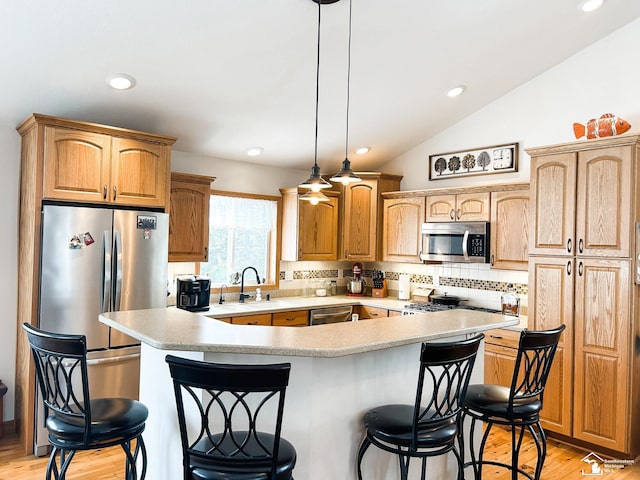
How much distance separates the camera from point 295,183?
5.68 metres

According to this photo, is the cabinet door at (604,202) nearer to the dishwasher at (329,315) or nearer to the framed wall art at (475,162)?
the framed wall art at (475,162)

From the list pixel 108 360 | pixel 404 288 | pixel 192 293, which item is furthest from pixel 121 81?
pixel 404 288

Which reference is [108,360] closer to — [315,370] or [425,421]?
[315,370]

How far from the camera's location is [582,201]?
3.65 meters

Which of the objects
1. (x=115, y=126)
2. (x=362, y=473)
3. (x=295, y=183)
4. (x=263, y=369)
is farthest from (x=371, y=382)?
(x=295, y=183)

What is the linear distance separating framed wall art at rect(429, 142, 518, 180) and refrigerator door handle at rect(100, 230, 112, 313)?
3.43 m

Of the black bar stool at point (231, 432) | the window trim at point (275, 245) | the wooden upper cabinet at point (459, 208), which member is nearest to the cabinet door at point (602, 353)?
the wooden upper cabinet at point (459, 208)

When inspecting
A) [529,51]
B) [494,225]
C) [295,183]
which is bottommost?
[494,225]

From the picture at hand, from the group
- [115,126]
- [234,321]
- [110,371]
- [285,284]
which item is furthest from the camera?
[285,284]

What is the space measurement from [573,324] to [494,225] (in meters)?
1.17

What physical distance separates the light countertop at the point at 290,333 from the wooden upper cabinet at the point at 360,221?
8.62 ft

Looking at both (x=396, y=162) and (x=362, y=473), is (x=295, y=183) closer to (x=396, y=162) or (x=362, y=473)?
(x=396, y=162)

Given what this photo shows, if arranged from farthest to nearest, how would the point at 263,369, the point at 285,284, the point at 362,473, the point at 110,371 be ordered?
1. the point at 285,284
2. the point at 110,371
3. the point at 362,473
4. the point at 263,369

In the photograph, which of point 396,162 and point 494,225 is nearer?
point 494,225
